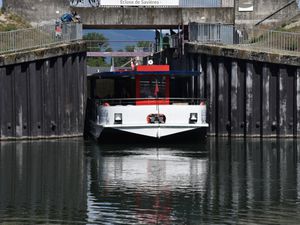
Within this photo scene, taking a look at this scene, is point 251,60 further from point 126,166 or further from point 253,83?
point 126,166

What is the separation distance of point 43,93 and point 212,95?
Result: 9.27 metres

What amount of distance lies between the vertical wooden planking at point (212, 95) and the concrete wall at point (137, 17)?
25.3 feet

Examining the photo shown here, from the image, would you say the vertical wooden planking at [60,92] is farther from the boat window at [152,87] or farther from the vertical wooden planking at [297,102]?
the vertical wooden planking at [297,102]

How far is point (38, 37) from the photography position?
182 feet

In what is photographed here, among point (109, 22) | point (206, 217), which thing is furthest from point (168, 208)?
point (109, 22)

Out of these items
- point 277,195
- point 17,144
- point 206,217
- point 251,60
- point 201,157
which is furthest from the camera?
point 251,60

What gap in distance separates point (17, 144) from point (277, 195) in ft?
71.8

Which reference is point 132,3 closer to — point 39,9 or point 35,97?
point 39,9

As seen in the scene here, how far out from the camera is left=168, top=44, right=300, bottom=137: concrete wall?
53344mm

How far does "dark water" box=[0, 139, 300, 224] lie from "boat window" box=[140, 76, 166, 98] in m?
3.80

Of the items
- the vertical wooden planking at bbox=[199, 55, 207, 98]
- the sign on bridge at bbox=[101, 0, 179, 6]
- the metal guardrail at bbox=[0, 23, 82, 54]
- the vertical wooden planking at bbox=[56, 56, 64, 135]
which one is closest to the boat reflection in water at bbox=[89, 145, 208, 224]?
the vertical wooden planking at bbox=[56, 56, 64, 135]

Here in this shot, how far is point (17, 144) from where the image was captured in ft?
164

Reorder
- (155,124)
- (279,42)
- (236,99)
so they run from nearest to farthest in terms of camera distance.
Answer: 1. (155,124)
2. (236,99)
3. (279,42)

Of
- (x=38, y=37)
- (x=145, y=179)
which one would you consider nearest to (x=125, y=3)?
(x=38, y=37)
